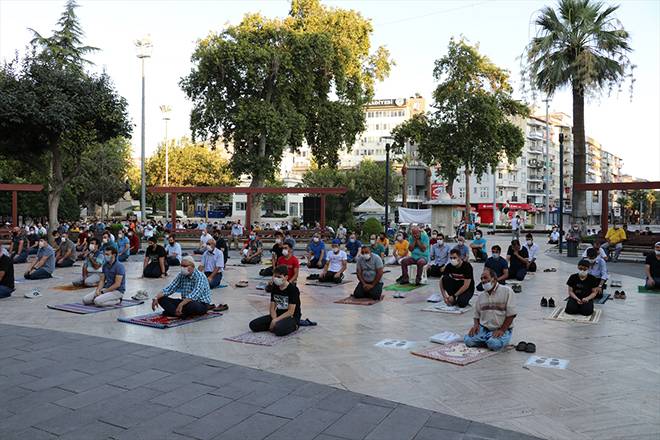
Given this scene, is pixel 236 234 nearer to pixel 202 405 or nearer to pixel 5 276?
pixel 5 276

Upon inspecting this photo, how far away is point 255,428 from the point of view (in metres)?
4.95

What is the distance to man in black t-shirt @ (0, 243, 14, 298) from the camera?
1189cm

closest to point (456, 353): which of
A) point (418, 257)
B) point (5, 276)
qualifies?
point (418, 257)

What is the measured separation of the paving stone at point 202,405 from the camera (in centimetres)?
532

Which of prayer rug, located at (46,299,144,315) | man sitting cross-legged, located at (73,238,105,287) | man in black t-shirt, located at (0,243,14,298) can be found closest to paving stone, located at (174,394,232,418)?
prayer rug, located at (46,299,144,315)

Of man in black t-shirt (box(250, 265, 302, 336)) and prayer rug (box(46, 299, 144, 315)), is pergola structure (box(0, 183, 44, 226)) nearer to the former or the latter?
prayer rug (box(46, 299, 144, 315))

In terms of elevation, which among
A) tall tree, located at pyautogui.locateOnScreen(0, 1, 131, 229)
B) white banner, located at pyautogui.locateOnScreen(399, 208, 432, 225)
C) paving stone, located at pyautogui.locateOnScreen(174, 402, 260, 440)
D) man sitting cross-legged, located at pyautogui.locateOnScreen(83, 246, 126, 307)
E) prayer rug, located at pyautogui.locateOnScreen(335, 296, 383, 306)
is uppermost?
tall tree, located at pyautogui.locateOnScreen(0, 1, 131, 229)

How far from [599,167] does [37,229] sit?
144702mm

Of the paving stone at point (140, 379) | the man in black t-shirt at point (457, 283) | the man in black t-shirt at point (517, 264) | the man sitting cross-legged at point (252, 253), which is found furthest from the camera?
the man sitting cross-legged at point (252, 253)

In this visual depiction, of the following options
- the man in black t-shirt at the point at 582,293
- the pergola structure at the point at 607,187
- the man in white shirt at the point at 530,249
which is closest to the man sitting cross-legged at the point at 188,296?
Answer: the man in black t-shirt at the point at 582,293

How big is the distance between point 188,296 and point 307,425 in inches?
209

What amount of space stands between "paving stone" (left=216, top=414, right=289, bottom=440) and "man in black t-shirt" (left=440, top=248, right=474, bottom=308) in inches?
243

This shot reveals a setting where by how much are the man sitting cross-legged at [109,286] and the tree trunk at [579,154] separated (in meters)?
21.8

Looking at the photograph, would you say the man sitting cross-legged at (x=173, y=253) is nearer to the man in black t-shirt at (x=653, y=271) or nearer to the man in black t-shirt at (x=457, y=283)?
the man in black t-shirt at (x=457, y=283)
